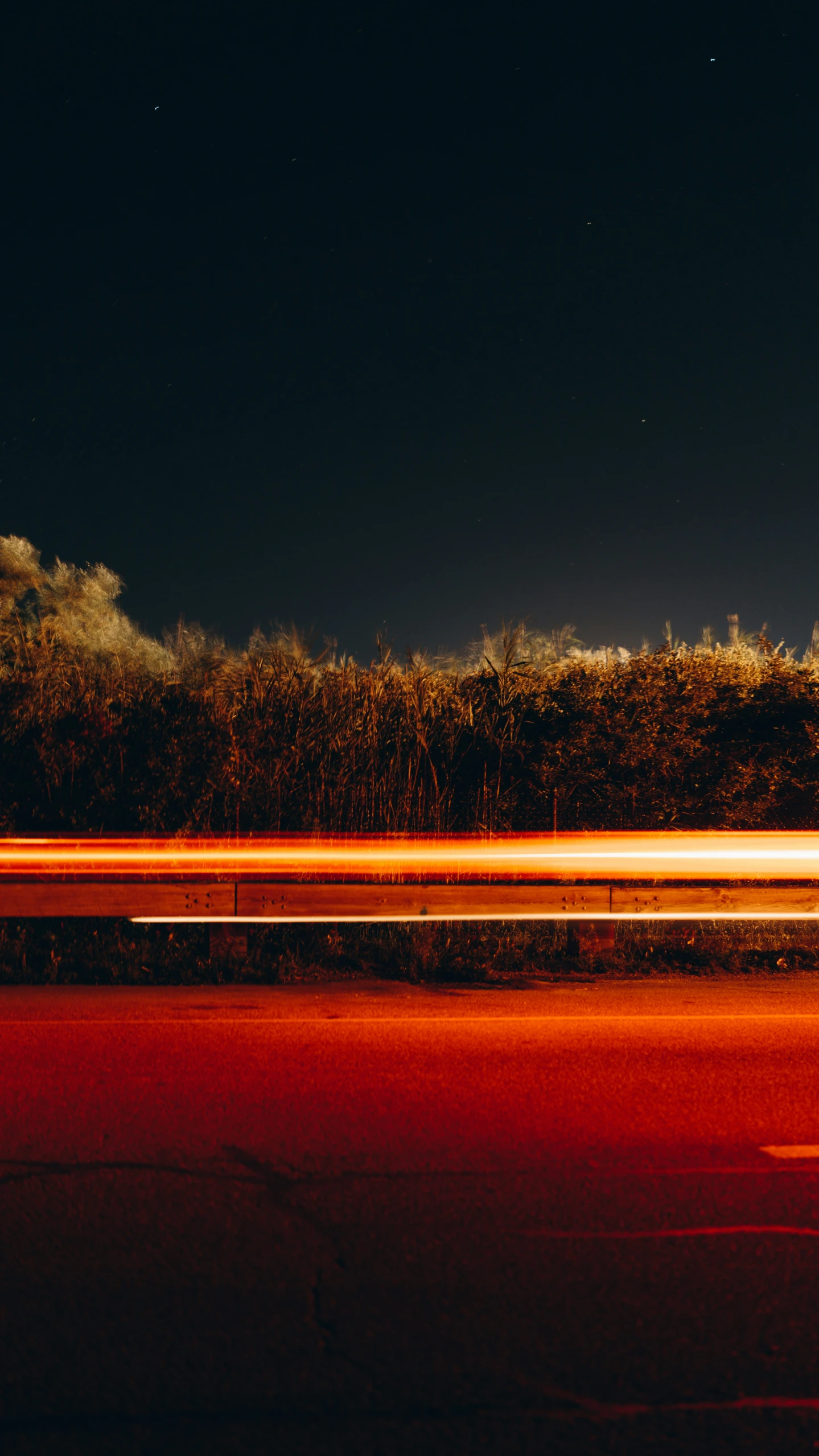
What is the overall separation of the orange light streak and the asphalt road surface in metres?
6.80

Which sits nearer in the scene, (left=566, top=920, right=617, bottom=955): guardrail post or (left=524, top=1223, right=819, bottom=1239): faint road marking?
(left=524, top=1223, right=819, bottom=1239): faint road marking

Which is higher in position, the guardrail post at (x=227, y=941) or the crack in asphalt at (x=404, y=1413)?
the guardrail post at (x=227, y=941)

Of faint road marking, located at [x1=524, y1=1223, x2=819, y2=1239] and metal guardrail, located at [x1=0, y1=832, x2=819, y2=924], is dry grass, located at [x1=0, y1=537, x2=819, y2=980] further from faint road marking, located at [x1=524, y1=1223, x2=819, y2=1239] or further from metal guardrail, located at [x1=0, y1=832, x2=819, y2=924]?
faint road marking, located at [x1=524, y1=1223, x2=819, y2=1239]

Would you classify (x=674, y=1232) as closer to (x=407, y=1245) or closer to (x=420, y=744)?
(x=407, y=1245)

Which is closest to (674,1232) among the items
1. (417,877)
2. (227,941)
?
(227,941)

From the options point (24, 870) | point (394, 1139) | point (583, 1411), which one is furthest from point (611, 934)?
point (583, 1411)

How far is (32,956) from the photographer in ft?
37.2

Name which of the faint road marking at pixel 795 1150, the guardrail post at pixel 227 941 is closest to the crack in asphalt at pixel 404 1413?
the faint road marking at pixel 795 1150

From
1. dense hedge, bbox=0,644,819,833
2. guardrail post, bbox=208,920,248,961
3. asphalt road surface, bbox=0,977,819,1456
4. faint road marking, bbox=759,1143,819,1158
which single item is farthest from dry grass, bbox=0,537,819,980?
faint road marking, bbox=759,1143,819,1158

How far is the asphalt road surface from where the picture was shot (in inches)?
123

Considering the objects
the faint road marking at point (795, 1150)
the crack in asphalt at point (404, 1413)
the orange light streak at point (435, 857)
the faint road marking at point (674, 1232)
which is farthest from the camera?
the orange light streak at point (435, 857)

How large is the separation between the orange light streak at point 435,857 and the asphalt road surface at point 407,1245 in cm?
680

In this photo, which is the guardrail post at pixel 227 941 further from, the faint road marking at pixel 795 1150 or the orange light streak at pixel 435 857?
the faint road marking at pixel 795 1150

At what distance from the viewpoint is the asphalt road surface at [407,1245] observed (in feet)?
10.3
